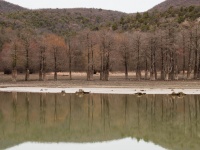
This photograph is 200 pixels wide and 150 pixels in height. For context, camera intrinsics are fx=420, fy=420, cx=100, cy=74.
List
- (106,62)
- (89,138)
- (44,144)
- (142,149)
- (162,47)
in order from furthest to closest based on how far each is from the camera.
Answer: (106,62) < (162,47) < (89,138) < (44,144) < (142,149)

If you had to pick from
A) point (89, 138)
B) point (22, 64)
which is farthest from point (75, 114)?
point (22, 64)

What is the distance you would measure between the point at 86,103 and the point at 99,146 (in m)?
23.0

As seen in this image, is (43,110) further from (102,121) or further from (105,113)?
(102,121)

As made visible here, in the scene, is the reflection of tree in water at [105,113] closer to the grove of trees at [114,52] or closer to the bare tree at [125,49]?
the grove of trees at [114,52]

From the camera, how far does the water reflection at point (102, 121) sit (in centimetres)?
2833

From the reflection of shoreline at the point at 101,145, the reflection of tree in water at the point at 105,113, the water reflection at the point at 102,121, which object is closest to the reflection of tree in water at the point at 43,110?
the water reflection at the point at 102,121

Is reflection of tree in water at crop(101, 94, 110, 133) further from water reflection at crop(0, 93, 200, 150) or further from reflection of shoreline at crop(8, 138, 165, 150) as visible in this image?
reflection of shoreline at crop(8, 138, 165, 150)

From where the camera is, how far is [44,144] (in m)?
26.5

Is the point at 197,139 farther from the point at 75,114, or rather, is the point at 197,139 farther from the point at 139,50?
the point at 139,50

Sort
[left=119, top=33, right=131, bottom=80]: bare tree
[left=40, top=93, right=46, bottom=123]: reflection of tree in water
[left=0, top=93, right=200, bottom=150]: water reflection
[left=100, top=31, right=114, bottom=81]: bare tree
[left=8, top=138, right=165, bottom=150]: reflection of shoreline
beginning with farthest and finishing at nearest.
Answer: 1. [left=100, top=31, right=114, bottom=81]: bare tree
2. [left=119, top=33, right=131, bottom=80]: bare tree
3. [left=40, top=93, right=46, bottom=123]: reflection of tree in water
4. [left=0, top=93, right=200, bottom=150]: water reflection
5. [left=8, top=138, right=165, bottom=150]: reflection of shoreline

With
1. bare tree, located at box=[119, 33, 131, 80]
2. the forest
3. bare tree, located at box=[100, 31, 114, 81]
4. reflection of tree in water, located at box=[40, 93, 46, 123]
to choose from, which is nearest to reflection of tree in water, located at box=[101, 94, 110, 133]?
reflection of tree in water, located at box=[40, 93, 46, 123]

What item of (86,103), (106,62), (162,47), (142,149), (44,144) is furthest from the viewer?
(106,62)

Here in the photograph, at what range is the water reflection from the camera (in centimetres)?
2833

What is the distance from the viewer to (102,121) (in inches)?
1399
